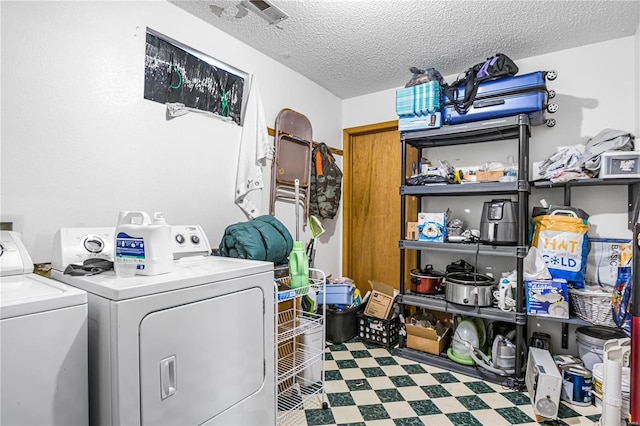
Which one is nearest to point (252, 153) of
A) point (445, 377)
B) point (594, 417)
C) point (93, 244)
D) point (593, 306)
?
point (93, 244)

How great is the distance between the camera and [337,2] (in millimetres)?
2035

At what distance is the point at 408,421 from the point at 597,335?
4.90 feet

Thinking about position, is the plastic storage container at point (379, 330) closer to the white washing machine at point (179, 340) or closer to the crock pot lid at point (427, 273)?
the crock pot lid at point (427, 273)

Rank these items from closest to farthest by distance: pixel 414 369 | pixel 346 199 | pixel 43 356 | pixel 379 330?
pixel 43 356, pixel 414 369, pixel 379 330, pixel 346 199

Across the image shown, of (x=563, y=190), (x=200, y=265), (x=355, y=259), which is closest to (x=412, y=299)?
(x=355, y=259)

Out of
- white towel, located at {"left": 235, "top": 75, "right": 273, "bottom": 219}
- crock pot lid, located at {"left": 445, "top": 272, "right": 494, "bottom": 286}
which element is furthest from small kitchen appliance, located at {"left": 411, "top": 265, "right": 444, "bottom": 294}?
A: white towel, located at {"left": 235, "top": 75, "right": 273, "bottom": 219}

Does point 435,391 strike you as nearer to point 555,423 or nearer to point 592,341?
point 555,423

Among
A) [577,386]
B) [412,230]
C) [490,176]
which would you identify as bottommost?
[577,386]

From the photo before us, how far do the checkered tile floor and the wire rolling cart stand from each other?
0.24 ft

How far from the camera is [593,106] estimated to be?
2.52m

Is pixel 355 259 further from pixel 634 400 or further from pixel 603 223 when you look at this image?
pixel 634 400

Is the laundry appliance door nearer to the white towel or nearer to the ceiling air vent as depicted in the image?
the white towel

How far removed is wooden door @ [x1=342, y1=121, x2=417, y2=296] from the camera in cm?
349

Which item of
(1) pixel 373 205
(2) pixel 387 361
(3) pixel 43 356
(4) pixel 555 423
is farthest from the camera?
(1) pixel 373 205
